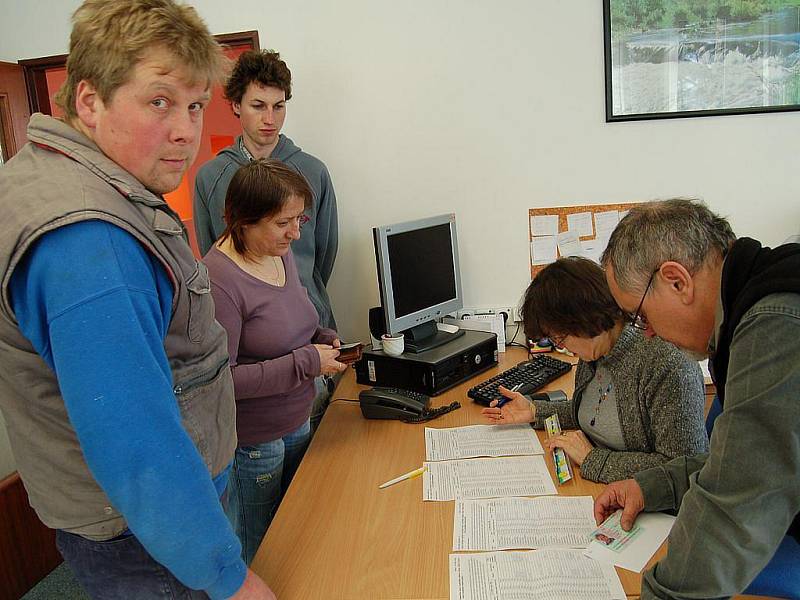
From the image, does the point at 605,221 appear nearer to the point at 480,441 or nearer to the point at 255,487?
the point at 480,441

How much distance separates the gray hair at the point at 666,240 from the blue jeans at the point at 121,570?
878mm

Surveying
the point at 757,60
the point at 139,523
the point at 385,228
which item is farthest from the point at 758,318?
the point at 757,60

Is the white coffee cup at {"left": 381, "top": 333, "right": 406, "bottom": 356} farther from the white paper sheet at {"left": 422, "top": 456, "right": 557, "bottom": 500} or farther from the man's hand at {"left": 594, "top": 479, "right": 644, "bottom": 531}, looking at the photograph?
the man's hand at {"left": 594, "top": 479, "right": 644, "bottom": 531}

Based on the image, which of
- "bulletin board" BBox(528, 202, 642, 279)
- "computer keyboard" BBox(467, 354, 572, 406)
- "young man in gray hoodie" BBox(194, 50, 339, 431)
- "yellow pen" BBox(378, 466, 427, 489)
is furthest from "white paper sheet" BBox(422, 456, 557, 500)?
"bulletin board" BBox(528, 202, 642, 279)

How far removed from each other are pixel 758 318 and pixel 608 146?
6.39 ft

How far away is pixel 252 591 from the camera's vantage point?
41.1 inches

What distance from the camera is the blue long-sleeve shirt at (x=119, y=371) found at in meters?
0.81

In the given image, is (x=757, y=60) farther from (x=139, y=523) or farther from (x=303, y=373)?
(x=139, y=523)

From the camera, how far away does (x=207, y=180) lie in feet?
7.97

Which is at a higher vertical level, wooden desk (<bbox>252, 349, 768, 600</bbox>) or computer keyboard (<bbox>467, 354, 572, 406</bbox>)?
computer keyboard (<bbox>467, 354, 572, 406</bbox>)

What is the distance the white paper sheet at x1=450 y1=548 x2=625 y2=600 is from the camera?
1.18 metres

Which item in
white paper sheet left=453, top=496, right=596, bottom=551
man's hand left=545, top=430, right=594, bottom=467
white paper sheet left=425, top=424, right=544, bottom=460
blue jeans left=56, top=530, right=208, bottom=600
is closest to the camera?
blue jeans left=56, top=530, right=208, bottom=600

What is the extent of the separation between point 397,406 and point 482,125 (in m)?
1.26

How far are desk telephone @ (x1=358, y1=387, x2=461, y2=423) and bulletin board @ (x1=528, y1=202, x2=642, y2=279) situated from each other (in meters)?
0.90
